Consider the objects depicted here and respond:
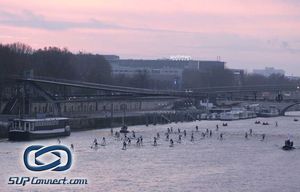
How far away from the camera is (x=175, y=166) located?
31.5 meters

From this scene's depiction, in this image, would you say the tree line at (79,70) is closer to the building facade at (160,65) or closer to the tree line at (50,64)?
the tree line at (50,64)

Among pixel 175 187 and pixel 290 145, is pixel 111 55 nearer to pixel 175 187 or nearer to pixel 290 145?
pixel 290 145

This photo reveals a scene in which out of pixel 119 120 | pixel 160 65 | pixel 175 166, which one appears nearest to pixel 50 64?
pixel 119 120

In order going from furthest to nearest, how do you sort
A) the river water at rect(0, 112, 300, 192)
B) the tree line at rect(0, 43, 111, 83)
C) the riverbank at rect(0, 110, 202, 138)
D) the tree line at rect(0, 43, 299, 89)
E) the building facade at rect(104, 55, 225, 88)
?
1. the building facade at rect(104, 55, 225, 88)
2. the tree line at rect(0, 43, 299, 89)
3. the tree line at rect(0, 43, 111, 83)
4. the riverbank at rect(0, 110, 202, 138)
5. the river water at rect(0, 112, 300, 192)

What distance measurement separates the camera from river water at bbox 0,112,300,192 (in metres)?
26.9

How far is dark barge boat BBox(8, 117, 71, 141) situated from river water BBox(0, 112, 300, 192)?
675mm

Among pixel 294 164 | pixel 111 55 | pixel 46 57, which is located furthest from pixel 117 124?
pixel 111 55

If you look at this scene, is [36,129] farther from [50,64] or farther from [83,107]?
[50,64]

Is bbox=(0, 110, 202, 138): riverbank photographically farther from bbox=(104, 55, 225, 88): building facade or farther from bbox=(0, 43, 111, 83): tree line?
bbox=(104, 55, 225, 88): building facade

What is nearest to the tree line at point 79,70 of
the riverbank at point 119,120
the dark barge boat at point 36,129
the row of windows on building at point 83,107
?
the row of windows on building at point 83,107

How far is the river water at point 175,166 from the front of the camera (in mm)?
26938

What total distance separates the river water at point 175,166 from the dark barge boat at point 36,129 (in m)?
0.67

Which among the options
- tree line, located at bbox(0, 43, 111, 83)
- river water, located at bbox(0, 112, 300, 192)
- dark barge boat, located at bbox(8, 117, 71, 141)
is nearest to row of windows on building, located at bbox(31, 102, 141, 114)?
tree line, located at bbox(0, 43, 111, 83)

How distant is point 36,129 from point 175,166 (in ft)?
36.9
